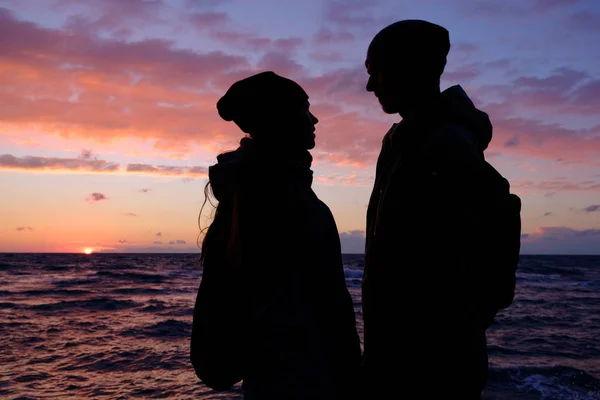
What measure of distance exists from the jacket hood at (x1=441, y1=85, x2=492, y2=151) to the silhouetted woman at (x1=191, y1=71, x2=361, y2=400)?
59 centimetres

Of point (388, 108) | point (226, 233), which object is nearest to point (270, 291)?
point (226, 233)

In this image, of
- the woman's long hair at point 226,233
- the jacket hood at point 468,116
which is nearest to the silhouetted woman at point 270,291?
the woman's long hair at point 226,233

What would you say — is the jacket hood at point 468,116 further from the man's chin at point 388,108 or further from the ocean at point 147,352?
the ocean at point 147,352

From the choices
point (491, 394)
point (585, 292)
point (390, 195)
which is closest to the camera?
point (390, 195)

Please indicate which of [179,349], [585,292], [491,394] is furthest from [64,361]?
[585,292]

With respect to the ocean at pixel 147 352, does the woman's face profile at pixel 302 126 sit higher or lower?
higher

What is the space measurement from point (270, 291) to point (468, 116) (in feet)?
3.10

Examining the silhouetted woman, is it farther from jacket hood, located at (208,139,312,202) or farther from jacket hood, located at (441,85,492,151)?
jacket hood, located at (441,85,492,151)

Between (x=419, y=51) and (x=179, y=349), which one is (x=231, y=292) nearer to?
(x=419, y=51)

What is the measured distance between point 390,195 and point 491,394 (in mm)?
8446

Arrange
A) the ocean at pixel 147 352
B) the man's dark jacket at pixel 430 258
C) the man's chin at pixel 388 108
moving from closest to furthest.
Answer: the man's dark jacket at pixel 430 258, the man's chin at pixel 388 108, the ocean at pixel 147 352

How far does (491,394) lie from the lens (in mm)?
8867

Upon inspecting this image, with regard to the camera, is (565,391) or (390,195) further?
(565,391)

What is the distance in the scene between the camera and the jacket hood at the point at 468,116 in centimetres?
175
